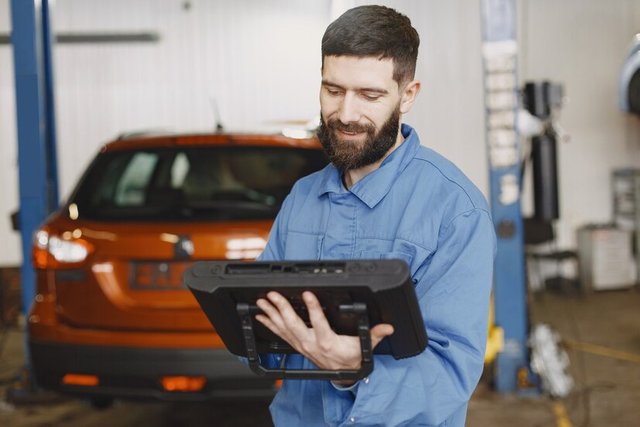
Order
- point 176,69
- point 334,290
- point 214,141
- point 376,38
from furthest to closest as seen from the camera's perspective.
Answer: point 176,69
point 214,141
point 376,38
point 334,290

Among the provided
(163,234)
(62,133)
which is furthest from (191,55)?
(163,234)

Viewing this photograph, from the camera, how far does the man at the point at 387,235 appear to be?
1303mm

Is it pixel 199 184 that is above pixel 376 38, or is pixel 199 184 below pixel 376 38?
below

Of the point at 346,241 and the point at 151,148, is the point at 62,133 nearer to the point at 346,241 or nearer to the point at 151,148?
the point at 151,148

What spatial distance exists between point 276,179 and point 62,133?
5.12 meters

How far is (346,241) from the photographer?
146 cm

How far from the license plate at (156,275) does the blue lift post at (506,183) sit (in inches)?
76.9

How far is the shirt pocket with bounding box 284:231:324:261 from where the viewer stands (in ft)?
4.92

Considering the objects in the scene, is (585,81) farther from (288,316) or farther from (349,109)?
(288,316)

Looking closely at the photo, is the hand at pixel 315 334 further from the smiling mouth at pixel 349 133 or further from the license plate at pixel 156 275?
the license plate at pixel 156 275

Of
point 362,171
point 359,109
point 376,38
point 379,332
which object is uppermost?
point 376,38

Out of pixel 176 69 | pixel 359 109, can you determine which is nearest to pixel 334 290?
pixel 359 109

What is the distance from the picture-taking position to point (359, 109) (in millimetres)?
1381

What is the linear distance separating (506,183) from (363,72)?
10.6 feet
